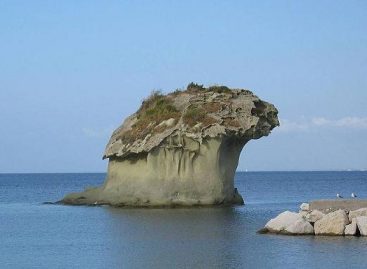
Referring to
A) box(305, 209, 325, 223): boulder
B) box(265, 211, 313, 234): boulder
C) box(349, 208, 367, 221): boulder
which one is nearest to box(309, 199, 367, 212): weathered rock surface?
box(305, 209, 325, 223): boulder

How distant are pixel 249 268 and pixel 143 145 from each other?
29646 millimetres

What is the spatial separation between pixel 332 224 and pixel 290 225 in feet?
6.94

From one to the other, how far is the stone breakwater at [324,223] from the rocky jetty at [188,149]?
59.3 ft

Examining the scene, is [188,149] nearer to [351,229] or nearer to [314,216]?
[314,216]

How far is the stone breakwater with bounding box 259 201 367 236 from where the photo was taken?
38.2m

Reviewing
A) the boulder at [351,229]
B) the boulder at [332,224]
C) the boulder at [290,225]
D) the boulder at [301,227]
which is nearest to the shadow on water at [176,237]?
the boulder at [290,225]

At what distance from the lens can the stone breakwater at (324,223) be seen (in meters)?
38.2

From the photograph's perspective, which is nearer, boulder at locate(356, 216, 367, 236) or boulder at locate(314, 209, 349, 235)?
boulder at locate(356, 216, 367, 236)

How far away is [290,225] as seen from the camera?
3969 centimetres

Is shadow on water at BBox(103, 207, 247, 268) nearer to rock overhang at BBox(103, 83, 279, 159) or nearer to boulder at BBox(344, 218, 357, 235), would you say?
boulder at BBox(344, 218, 357, 235)

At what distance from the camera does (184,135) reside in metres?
58.7

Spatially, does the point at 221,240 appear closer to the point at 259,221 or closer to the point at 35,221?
the point at 259,221

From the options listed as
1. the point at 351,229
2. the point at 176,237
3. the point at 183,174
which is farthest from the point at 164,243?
the point at 183,174

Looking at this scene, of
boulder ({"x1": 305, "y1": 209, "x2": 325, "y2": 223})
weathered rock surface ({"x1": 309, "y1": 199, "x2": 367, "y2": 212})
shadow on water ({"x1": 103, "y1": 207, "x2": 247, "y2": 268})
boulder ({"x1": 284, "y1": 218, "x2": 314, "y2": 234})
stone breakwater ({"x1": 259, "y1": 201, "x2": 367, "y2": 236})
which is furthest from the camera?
weathered rock surface ({"x1": 309, "y1": 199, "x2": 367, "y2": 212})
